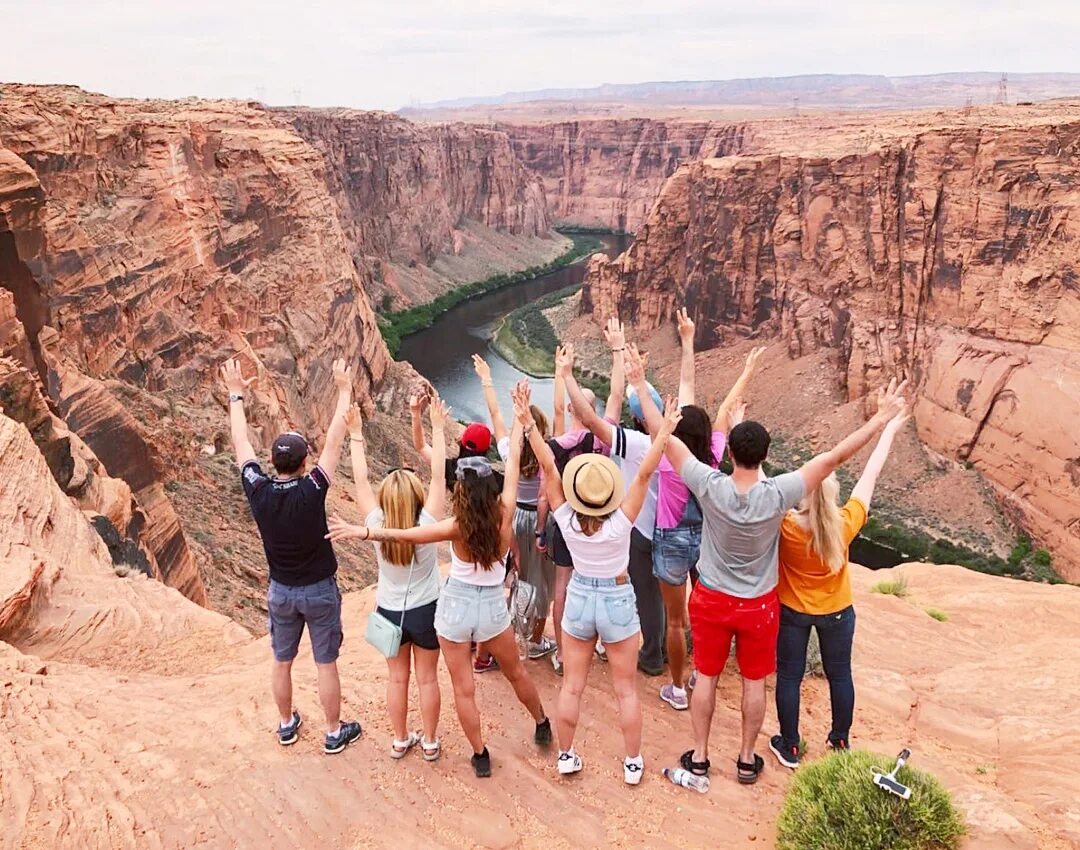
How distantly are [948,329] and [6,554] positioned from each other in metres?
40.0

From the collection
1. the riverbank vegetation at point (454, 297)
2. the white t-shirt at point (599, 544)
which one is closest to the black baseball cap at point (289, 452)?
the white t-shirt at point (599, 544)

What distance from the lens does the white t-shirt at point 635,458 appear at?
244 inches

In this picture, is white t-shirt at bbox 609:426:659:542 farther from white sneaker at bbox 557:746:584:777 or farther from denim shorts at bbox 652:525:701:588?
white sneaker at bbox 557:746:584:777

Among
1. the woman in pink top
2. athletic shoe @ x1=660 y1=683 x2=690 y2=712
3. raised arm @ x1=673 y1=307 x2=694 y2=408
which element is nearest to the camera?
the woman in pink top

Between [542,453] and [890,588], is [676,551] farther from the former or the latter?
[890,588]

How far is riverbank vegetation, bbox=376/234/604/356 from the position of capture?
7261 centimetres

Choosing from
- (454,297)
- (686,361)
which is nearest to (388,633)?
(686,361)

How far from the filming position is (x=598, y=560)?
17.3 ft

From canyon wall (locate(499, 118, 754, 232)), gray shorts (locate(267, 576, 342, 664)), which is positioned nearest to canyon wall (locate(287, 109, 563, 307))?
canyon wall (locate(499, 118, 754, 232))

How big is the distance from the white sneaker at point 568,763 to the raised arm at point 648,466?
1933 mm

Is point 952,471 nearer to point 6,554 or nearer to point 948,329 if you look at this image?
point 948,329

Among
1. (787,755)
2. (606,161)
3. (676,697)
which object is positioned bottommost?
(606,161)

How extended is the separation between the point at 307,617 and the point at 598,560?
2212 millimetres

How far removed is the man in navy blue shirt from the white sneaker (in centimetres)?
Result: 167
